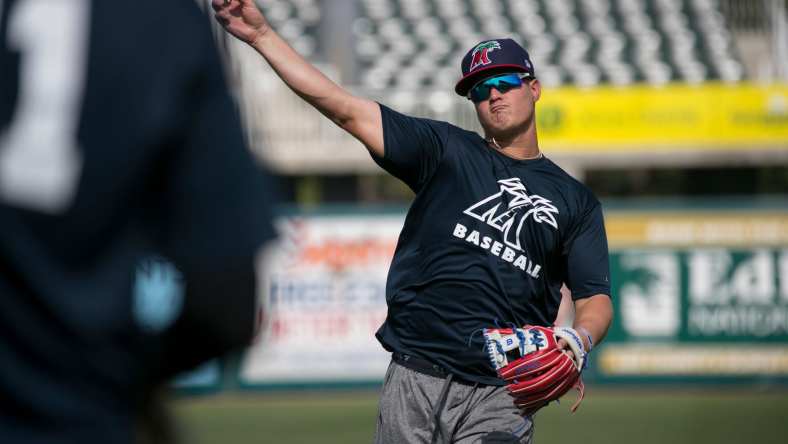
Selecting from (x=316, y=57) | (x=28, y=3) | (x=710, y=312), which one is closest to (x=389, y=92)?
(x=316, y=57)

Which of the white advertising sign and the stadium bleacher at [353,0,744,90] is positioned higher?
the stadium bleacher at [353,0,744,90]

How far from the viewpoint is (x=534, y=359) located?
4.09 m

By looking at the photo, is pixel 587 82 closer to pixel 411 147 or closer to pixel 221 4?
pixel 411 147

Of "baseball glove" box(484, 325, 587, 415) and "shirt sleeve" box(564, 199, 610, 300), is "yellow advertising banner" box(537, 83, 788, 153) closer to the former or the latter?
"shirt sleeve" box(564, 199, 610, 300)

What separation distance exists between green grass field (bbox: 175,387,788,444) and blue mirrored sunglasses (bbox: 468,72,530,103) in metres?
4.69

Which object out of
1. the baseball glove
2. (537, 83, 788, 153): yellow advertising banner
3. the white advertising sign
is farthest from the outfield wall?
the baseball glove

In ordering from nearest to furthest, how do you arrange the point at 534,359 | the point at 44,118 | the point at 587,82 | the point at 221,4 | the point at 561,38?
the point at 44,118 < the point at 221,4 < the point at 534,359 < the point at 587,82 < the point at 561,38

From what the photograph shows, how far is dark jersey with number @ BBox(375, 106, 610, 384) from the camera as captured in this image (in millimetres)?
4309

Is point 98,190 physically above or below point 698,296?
above

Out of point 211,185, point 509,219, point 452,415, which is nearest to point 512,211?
point 509,219

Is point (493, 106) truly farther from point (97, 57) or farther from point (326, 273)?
point (326, 273)

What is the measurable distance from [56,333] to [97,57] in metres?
0.35

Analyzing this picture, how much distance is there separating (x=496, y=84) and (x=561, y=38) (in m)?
15.7

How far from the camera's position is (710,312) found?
13312 mm
